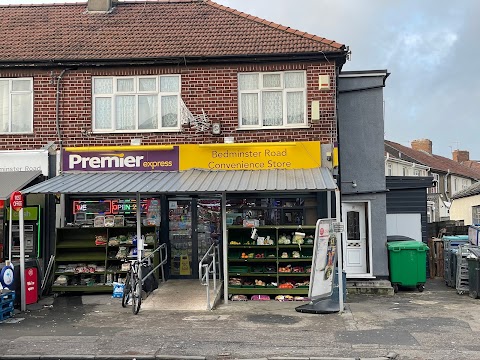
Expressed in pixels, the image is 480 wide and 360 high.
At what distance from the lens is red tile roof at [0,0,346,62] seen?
13617 millimetres

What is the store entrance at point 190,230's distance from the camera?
1397 centimetres

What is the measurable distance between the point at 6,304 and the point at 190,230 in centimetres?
473

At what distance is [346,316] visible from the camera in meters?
10.7

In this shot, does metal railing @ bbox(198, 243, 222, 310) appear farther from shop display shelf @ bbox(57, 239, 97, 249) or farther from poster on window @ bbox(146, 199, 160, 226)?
shop display shelf @ bbox(57, 239, 97, 249)

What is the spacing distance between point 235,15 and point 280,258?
7.00m

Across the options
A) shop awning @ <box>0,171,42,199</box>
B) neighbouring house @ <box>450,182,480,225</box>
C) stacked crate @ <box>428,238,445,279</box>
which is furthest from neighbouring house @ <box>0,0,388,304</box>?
neighbouring house @ <box>450,182,480,225</box>

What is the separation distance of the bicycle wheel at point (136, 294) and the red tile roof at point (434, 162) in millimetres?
32678

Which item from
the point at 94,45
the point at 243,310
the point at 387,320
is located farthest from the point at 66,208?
the point at 387,320

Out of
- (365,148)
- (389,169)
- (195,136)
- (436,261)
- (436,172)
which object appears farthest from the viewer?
(436,172)

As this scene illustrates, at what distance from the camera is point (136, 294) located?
36.9ft

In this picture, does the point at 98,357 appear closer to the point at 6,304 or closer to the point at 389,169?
the point at 6,304

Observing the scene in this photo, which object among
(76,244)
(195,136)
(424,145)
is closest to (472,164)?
(424,145)

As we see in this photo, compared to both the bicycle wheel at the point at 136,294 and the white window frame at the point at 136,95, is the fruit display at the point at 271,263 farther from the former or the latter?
the white window frame at the point at 136,95

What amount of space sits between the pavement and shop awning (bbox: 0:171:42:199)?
2.60 m
